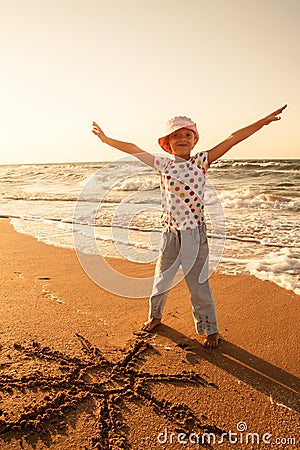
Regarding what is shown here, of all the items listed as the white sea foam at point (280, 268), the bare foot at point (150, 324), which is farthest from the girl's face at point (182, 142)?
the white sea foam at point (280, 268)

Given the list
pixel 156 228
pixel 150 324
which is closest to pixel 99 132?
pixel 150 324

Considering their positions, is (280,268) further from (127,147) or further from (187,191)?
(127,147)

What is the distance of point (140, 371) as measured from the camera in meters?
2.46

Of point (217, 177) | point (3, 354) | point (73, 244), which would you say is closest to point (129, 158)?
point (3, 354)

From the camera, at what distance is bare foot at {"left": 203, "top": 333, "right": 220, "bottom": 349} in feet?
9.18

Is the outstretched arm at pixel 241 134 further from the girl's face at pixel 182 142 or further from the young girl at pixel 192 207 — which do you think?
the girl's face at pixel 182 142

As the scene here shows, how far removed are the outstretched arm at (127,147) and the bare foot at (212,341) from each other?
1.44m

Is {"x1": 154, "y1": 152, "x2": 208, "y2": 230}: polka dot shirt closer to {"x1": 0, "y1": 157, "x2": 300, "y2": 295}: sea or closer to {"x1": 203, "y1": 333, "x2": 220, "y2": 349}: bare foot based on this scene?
{"x1": 0, "y1": 157, "x2": 300, "y2": 295}: sea

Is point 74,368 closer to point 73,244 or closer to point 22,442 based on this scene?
point 22,442

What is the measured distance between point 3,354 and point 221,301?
2.00 metres

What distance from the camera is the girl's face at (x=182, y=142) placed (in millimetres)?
2875

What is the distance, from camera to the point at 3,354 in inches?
99.7

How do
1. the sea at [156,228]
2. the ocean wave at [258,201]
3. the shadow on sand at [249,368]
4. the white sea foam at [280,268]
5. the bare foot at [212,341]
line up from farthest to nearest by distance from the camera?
1. the ocean wave at [258,201]
2. the sea at [156,228]
3. the white sea foam at [280,268]
4. the bare foot at [212,341]
5. the shadow on sand at [249,368]

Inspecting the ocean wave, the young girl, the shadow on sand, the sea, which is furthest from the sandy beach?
the ocean wave
